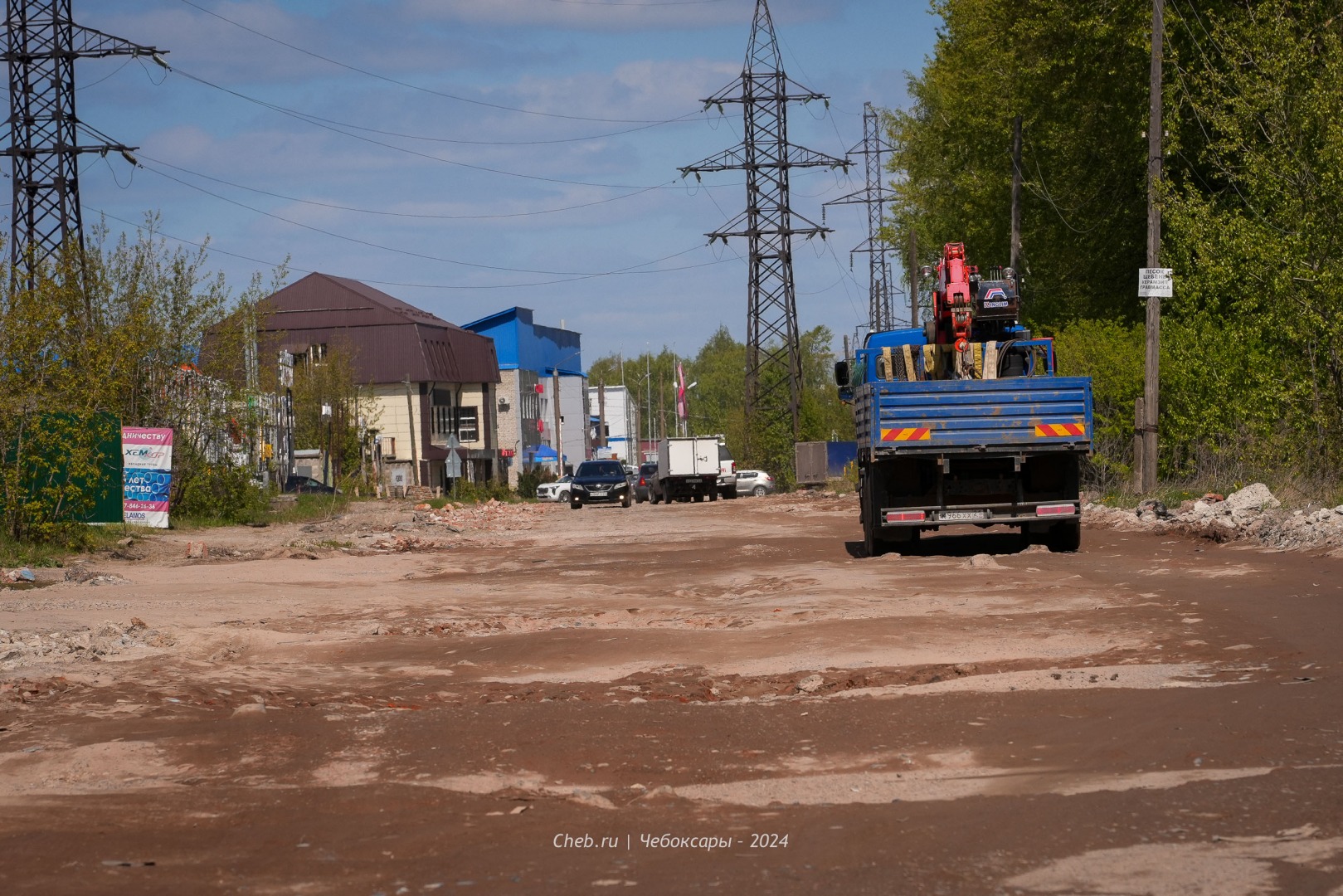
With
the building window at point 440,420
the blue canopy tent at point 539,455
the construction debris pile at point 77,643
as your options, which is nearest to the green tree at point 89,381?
the construction debris pile at point 77,643

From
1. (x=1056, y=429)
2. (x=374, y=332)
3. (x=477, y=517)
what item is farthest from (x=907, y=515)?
(x=374, y=332)

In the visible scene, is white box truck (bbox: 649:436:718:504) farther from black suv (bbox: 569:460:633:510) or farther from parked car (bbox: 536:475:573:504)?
parked car (bbox: 536:475:573:504)

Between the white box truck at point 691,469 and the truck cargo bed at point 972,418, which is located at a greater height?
the truck cargo bed at point 972,418

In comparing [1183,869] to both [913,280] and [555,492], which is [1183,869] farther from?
[555,492]

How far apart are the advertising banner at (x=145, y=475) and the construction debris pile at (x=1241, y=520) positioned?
57.4 ft

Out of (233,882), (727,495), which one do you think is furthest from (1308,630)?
(727,495)

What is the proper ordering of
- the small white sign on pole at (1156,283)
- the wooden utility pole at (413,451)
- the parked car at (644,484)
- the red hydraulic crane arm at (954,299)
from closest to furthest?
the red hydraulic crane arm at (954,299) < the small white sign on pole at (1156,283) < the parked car at (644,484) < the wooden utility pole at (413,451)

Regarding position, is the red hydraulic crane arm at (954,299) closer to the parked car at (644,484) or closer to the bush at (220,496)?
the bush at (220,496)

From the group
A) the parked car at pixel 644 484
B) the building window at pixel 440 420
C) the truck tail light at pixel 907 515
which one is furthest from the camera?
the building window at pixel 440 420

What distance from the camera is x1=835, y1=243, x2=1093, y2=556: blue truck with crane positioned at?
17672 millimetres

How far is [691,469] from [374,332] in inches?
1192

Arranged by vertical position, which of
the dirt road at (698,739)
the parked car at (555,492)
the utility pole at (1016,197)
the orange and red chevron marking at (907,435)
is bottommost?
the parked car at (555,492)

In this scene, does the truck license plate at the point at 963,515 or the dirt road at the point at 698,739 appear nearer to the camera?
the dirt road at the point at 698,739

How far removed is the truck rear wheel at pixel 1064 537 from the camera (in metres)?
18.6
